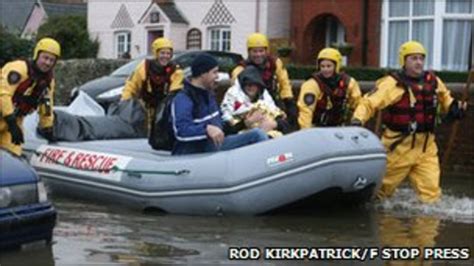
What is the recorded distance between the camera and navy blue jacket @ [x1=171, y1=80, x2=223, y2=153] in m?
9.74

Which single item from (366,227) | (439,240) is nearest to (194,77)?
(366,227)

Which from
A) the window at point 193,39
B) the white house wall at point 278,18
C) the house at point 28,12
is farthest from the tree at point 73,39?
the house at point 28,12

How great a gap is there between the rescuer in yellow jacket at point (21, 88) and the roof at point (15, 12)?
144ft

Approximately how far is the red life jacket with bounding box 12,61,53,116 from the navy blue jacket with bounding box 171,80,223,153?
53.3 inches

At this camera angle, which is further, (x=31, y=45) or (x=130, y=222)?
(x=31, y=45)

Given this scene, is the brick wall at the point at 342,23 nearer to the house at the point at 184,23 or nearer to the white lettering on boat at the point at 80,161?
the house at the point at 184,23

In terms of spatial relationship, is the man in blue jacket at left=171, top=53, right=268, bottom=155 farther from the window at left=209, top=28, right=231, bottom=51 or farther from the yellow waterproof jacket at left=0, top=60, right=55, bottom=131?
the window at left=209, top=28, right=231, bottom=51

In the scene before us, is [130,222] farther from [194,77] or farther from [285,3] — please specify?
[285,3]

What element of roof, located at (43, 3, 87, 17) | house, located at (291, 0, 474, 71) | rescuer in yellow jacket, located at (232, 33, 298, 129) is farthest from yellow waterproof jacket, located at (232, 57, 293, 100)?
roof, located at (43, 3, 87, 17)

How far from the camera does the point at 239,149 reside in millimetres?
9578

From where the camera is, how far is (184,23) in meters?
31.4

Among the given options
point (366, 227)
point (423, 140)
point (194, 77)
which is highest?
point (194, 77)

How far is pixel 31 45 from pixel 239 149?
29980 mm

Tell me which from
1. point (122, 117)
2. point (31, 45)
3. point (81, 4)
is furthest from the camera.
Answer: point (81, 4)
